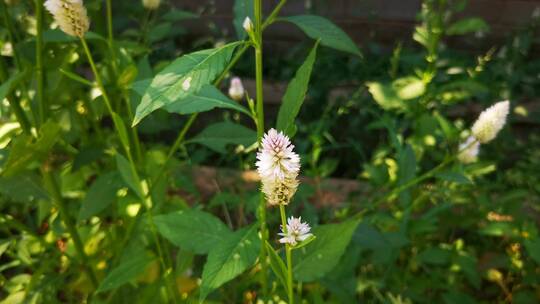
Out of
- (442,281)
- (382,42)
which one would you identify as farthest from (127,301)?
(382,42)

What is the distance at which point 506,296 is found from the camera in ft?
5.58

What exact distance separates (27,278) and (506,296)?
1.49 m

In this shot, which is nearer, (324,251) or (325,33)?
(325,33)

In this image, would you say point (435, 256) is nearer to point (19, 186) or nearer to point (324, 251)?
point (324, 251)

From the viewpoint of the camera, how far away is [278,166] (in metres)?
0.67

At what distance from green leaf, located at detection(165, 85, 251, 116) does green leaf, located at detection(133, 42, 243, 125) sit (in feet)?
0.33

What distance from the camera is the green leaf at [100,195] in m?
1.23

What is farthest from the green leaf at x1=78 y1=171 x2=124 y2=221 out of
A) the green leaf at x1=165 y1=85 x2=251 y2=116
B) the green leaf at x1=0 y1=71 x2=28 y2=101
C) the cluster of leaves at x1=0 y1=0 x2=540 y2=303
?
the green leaf at x1=165 y1=85 x2=251 y2=116

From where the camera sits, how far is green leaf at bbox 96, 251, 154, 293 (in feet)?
3.41

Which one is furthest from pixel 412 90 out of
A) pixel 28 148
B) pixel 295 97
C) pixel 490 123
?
pixel 28 148

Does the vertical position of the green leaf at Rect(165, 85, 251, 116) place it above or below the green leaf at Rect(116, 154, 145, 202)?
above

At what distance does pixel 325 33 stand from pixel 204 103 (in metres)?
0.24

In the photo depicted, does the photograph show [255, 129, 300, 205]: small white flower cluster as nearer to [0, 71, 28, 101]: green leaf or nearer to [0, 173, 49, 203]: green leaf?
[0, 71, 28, 101]: green leaf

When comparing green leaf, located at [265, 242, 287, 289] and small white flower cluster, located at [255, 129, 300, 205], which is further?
green leaf, located at [265, 242, 287, 289]
